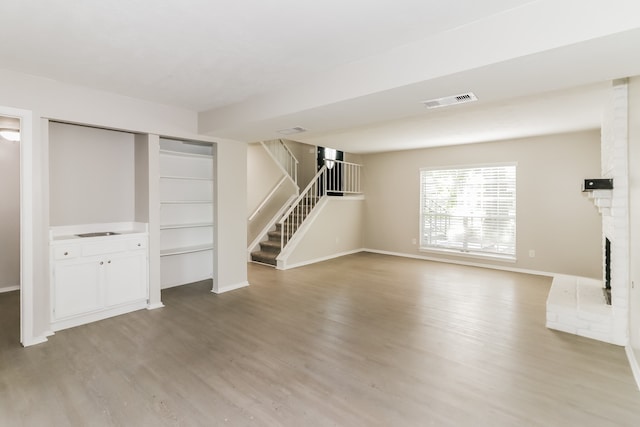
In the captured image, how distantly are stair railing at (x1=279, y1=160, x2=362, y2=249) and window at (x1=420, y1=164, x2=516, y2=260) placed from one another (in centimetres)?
173

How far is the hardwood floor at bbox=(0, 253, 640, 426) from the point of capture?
209 cm

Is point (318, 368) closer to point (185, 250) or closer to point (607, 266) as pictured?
point (185, 250)

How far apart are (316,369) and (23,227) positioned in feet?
10.1

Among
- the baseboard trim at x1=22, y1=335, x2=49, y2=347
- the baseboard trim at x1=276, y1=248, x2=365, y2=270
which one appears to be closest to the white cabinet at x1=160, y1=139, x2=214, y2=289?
the baseboard trim at x1=276, y1=248, x2=365, y2=270

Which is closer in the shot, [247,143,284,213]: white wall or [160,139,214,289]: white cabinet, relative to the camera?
[160,139,214,289]: white cabinet

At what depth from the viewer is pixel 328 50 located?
2553 mm

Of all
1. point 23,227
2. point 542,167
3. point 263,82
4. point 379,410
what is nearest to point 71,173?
point 23,227

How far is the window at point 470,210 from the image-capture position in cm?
628

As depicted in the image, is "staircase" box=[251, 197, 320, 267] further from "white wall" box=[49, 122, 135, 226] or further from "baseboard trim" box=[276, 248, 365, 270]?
"white wall" box=[49, 122, 135, 226]

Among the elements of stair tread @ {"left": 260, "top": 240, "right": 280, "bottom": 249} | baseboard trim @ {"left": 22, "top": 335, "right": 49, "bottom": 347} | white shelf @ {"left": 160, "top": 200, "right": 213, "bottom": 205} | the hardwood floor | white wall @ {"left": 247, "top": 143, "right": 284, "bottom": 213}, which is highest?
white wall @ {"left": 247, "top": 143, "right": 284, "bottom": 213}

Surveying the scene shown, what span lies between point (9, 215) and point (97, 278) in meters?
2.35

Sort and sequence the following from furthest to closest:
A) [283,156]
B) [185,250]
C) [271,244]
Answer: [283,156] < [271,244] < [185,250]

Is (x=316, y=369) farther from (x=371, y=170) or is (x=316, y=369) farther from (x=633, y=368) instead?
(x=371, y=170)

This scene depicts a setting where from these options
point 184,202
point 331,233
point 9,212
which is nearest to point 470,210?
point 331,233
